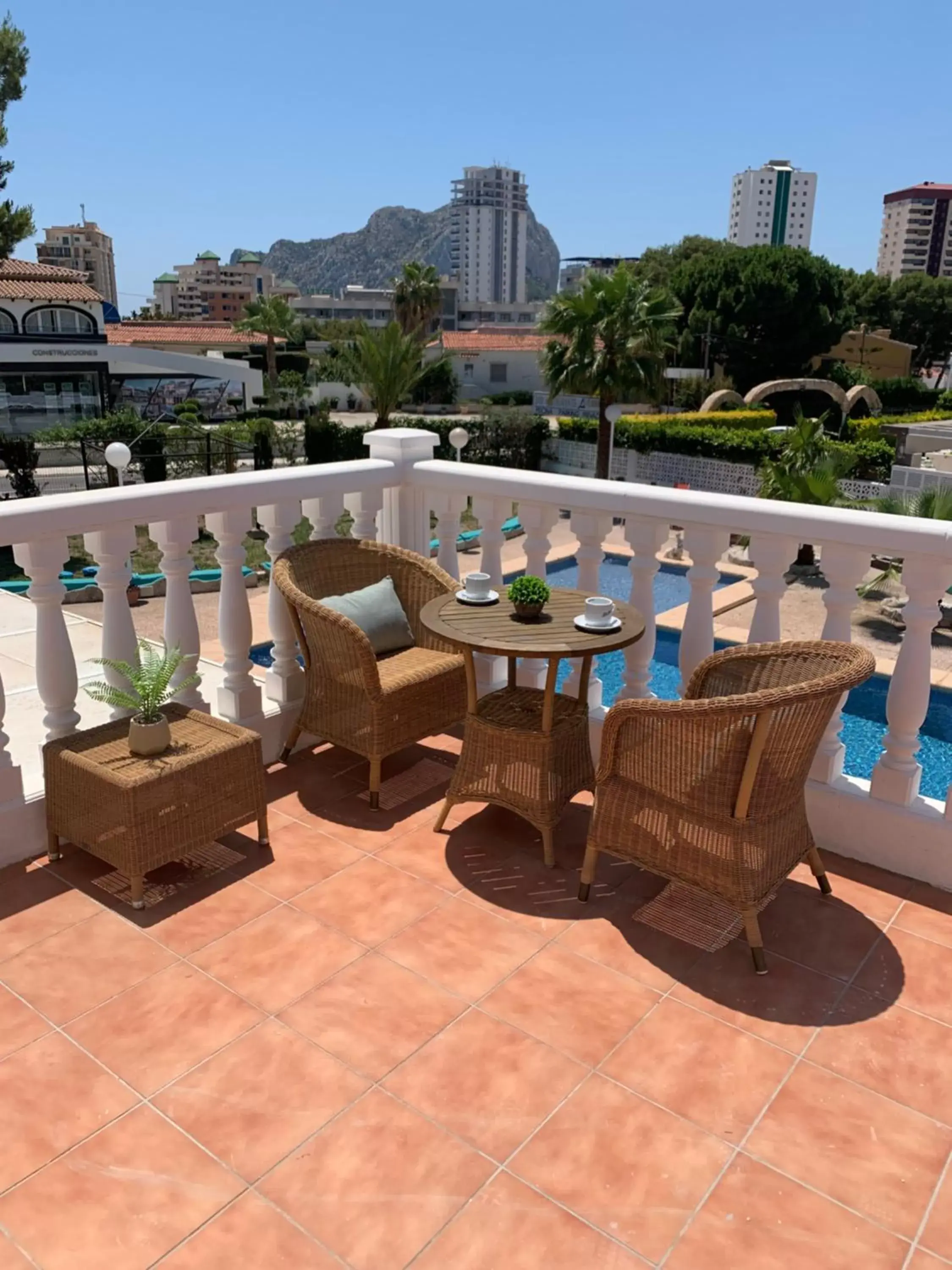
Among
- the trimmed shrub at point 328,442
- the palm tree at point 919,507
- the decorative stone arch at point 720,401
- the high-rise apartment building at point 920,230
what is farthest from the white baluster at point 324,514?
the high-rise apartment building at point 920,230

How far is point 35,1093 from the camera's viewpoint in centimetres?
191

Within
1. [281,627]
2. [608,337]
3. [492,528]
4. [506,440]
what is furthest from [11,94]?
[492,528]

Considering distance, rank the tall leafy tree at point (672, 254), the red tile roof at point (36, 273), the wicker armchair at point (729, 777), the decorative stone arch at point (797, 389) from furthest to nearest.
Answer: the tall leafy tree at point (672, 254) → the red tile roof at point (36, 273) → the decorative stone arch at point (797, 389) → the wicker armchair at point (729, 777)

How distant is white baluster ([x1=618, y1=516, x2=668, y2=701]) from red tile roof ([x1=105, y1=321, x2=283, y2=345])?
49983mm

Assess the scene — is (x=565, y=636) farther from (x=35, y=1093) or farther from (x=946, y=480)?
(x=946, y=480)

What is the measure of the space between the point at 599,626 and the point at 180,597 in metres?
1.45

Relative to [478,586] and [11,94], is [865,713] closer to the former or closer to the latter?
[478,586]

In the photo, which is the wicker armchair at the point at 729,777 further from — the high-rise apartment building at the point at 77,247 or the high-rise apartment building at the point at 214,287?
the high-rise apartment building at the point at 77,247

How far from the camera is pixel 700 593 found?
307 centimetres

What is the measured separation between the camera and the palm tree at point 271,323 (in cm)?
5184

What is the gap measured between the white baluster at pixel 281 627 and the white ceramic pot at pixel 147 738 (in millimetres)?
781

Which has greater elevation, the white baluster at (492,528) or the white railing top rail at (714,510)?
the white railing top rail at (714,510)

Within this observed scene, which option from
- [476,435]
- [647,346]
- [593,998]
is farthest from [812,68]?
[593,998]

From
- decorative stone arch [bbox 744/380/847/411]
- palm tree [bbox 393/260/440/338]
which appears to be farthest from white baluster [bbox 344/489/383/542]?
palm tree [bbox 393/260/440/338]
